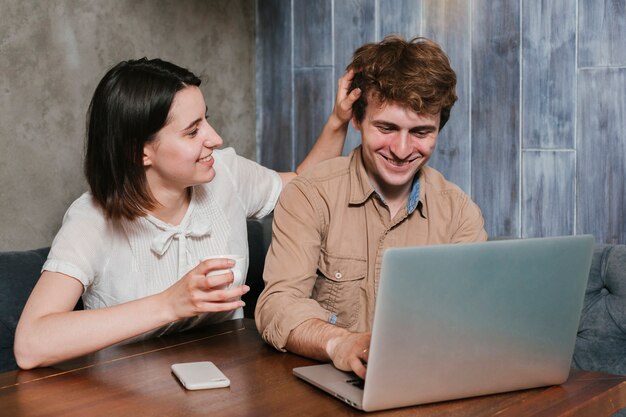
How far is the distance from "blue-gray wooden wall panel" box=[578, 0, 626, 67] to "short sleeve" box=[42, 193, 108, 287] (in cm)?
174

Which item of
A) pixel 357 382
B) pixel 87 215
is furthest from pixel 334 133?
pixel 357 382

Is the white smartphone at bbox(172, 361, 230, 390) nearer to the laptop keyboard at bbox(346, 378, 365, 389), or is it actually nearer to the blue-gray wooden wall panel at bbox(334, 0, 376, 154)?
the laptop keyboard at bbox(346, 378, 365, 389)

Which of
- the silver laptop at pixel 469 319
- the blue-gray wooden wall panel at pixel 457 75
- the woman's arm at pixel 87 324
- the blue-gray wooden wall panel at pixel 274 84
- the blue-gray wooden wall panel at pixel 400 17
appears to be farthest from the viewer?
the blue-gray wooden wall panel at pixel 274 84

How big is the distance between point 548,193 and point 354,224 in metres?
1.19

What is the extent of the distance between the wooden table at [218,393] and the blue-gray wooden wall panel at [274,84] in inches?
78.6

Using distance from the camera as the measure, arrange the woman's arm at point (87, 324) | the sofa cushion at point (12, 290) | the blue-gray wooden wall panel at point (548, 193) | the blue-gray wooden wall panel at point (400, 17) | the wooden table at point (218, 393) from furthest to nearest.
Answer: the blue-gray wooden wall panel at point (400, 17) < the blue-gray wooden wall panel at point (548, 193) < the sofa cushion at point (12, 290) < the woman's arm at point (87, 324) < the wooden table at point (218, 393)

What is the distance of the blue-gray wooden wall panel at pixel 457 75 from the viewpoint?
2959 millimetres

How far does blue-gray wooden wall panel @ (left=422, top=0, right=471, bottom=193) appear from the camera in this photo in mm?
2959

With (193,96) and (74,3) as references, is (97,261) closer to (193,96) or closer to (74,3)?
(193,96)

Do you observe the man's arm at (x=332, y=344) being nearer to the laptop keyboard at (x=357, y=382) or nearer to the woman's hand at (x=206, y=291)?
the laptop keyboard at (x=357, y=382)

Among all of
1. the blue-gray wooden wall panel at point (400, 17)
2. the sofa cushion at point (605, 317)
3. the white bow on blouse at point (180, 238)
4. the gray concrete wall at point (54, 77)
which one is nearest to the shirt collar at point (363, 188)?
the white bow on blouse at point (180, 238)

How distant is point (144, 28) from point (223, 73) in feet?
1.60

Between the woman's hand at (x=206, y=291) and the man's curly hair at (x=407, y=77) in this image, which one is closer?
the woman's hand at (x=206, y=291)

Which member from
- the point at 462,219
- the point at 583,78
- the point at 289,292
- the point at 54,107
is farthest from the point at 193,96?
the point at 583,78
